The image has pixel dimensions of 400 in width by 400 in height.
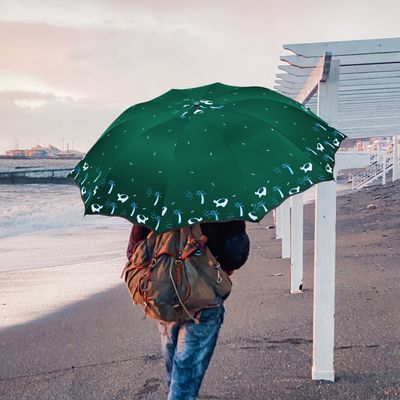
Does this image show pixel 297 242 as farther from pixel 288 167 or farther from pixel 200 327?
pixel 288 167

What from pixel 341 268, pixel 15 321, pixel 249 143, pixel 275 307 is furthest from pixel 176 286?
pixel 341 268

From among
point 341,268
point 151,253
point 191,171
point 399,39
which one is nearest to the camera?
point 191,171

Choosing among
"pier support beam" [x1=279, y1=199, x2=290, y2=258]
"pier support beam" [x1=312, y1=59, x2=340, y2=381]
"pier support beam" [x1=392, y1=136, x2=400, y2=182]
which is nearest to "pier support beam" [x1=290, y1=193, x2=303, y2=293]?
"pier support beam" [x1=312, y1=59, x2=340, y2=381]

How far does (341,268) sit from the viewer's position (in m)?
7.76

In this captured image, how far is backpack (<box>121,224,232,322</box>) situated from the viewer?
2.25 metres

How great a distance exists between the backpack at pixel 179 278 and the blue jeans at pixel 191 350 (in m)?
0.08

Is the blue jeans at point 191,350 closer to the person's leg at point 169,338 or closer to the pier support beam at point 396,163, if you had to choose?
the person's leg at point 169,338

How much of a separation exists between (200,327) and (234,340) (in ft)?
7.98

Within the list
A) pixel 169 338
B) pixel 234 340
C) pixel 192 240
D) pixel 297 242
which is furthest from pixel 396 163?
pixel 192 240

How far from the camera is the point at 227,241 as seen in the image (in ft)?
7.63

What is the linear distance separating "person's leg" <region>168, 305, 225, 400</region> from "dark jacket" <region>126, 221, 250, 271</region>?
22cm

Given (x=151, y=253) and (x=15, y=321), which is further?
(x=15, y=321)

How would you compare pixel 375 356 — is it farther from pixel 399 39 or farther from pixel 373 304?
pixel 399 39

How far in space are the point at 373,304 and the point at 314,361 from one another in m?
2.02
